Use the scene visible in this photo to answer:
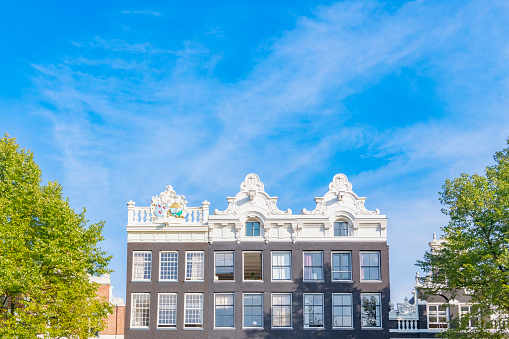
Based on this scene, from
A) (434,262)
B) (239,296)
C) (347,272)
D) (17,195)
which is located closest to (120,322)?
(239,296)

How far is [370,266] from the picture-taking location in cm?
5234

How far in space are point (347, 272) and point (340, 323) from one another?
3.92 meters

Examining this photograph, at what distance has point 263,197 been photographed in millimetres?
53188

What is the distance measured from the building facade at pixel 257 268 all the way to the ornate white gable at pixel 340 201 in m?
0.08

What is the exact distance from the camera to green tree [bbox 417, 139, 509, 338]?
42062mm

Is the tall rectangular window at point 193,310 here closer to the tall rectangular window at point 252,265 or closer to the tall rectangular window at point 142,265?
the tall rectangular window at point 142,265

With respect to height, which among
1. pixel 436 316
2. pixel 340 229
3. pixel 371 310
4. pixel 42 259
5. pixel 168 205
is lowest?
pixel 436 316

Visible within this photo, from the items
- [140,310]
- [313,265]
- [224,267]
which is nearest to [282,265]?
[313,265]

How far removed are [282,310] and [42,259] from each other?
18601mm

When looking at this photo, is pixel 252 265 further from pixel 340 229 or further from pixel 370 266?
pixel 370 266

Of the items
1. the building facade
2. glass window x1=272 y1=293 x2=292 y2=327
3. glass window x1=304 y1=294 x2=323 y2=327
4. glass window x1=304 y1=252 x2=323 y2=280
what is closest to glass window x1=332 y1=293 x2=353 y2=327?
the building facade

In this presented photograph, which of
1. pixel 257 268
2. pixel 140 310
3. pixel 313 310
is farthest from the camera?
pixel 257 268

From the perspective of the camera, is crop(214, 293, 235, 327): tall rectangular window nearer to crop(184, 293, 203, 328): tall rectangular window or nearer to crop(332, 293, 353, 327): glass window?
crop(184, 293, 203, 328): tall rectangular window

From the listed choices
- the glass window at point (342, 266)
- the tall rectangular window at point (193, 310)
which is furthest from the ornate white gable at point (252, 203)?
the tall rectangular window at point (193, 310)
